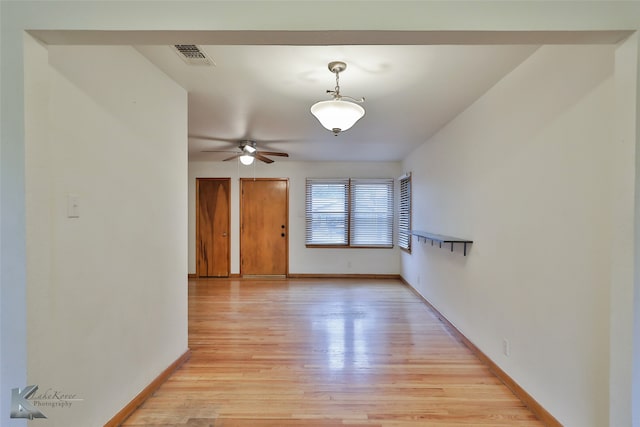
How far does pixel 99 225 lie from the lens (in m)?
1.64

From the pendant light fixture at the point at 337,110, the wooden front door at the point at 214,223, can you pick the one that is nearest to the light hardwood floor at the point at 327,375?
the wooden front door at the point at 214,223

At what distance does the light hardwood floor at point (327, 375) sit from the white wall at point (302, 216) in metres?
1.89

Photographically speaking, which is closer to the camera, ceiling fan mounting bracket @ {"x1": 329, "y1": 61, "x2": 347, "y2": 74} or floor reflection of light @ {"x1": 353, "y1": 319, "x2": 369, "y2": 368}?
ceiling fan mounting bracket @ {"x1": 329, "y1": 61, "x2": 347, "y2": 74}

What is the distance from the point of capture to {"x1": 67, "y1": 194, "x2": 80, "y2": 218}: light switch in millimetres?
1450

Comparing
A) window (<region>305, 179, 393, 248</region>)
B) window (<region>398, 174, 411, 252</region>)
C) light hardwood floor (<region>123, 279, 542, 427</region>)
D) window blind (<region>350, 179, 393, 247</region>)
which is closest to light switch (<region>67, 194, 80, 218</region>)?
light hardwood floor (<region>123, 279, 542, 427</region>)

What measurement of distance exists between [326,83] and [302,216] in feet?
12.5

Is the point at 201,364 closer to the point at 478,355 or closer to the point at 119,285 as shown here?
the point at 119,285

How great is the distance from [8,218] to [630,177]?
2404 millimetres

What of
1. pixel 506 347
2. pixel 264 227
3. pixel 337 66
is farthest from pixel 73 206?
pixel 264 227

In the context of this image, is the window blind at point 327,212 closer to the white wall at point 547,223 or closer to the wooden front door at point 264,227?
the wooden front door at point 264,227

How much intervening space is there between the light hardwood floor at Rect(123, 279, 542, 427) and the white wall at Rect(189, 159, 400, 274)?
189cm

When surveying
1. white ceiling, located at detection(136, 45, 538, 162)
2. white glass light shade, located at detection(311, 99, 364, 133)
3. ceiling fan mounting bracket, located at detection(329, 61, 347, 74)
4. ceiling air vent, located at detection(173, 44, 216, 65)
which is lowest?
white glass light shade, located at detection(311, 99, 364, 133)

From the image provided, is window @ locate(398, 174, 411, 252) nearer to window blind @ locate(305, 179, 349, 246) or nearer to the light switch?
window blind @ locate(305, 179, 349, 246)

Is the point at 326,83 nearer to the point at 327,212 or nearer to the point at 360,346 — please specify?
the point at 360,346
